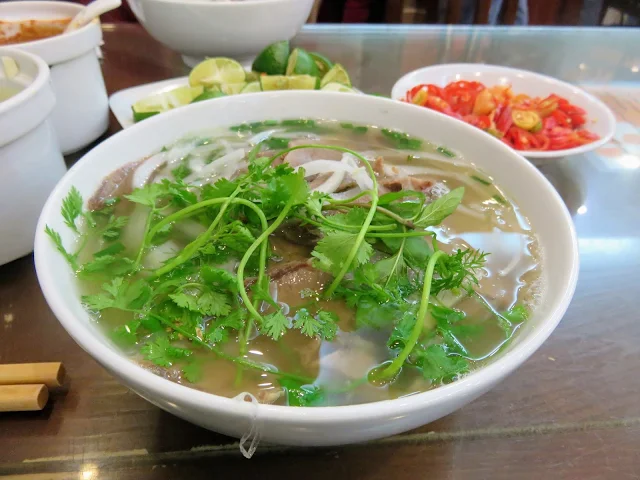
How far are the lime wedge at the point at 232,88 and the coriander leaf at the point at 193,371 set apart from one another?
43.9 inches

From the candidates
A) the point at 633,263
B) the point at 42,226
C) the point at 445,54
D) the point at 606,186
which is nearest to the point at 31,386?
the point at 42,226

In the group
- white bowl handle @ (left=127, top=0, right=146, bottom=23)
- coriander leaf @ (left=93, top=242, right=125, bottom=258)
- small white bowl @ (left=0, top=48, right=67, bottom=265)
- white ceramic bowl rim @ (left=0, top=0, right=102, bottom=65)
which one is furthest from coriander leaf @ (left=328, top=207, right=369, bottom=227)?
white bowl handle @ (left=127, top=0, right=146, bottom=23)

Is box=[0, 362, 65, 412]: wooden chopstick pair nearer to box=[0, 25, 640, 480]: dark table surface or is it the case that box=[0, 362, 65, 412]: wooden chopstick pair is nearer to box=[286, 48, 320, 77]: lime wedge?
box=[0, 25, 640, 480]: dark table surface

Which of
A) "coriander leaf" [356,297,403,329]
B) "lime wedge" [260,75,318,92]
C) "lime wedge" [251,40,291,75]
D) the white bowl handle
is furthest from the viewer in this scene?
the white bowl handle

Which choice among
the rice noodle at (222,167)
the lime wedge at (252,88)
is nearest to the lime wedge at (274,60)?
the lime wedge at (252,88)

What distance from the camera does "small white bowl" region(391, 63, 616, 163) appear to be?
1.79 metres

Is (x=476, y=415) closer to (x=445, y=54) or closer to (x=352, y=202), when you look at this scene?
(x=352, y=202)

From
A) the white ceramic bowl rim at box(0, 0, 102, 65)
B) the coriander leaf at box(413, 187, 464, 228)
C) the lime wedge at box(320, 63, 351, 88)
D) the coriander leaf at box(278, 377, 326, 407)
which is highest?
the white ceramic bowl rim at box(0, 0, 102, 65)

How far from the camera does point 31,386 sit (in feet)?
2.81

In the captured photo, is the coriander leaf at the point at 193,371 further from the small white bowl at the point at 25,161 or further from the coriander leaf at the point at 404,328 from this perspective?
the small white bowl at the point at 25,161

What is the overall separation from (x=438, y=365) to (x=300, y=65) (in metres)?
1.29

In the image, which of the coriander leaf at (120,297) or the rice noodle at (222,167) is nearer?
the coriander leaf at (120,297)

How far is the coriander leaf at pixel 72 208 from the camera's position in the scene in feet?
2.93

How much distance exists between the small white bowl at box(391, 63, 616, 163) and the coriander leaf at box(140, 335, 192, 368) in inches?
52.3
